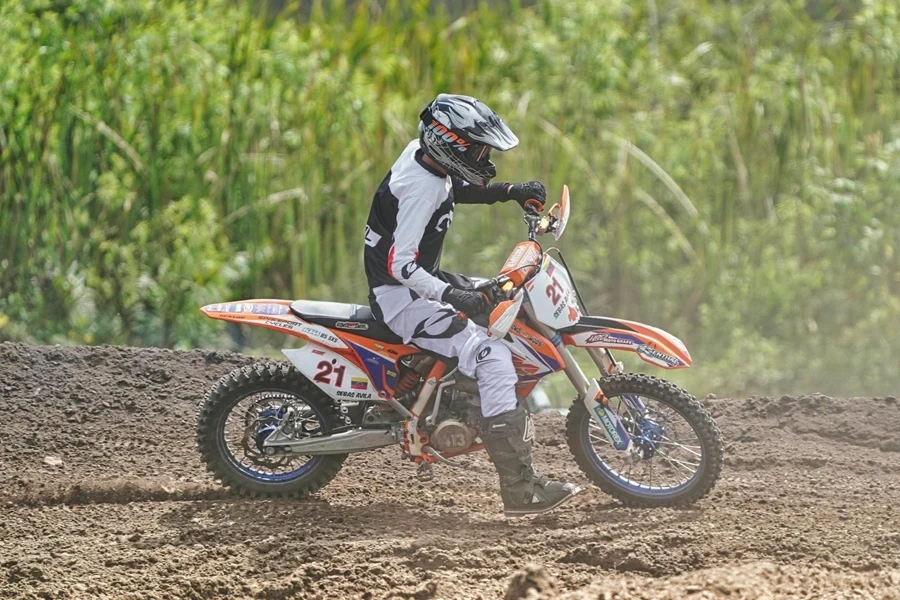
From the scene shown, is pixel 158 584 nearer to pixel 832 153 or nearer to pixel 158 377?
pixel 158 377

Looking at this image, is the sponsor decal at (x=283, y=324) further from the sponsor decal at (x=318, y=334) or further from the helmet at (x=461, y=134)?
the helmet at (x=461, y=134)

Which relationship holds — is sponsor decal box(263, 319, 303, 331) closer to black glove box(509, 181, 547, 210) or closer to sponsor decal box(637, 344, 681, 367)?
black glove box(509, 181, 547, 210)

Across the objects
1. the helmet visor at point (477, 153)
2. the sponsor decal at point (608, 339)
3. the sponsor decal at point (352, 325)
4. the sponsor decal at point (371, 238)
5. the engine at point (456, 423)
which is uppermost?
the helmet visor at point (477, 153)

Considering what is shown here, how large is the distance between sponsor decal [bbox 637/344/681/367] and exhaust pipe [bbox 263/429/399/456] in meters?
1.25

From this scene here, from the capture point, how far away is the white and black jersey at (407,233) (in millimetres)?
5336

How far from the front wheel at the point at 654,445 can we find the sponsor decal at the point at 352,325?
1076 millimetres

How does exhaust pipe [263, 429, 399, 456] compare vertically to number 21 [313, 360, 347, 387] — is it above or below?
below

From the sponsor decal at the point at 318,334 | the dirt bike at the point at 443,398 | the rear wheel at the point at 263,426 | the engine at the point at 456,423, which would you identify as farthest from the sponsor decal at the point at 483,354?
the rear wheel at the point at 263,426

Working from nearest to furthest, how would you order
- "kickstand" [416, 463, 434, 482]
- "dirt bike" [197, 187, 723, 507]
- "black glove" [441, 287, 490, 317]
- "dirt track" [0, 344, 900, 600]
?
"dirt track" [0, 344, 900, 600], "black glove" [441, 287, 490, 317], "dirt bike" [197, 187, 723, 507], "kickstand" [416, 463, 434, 482]

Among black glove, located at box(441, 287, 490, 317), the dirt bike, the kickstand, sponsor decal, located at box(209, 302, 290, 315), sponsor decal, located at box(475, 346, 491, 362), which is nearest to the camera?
black glove, located at box(441, 287, 490, 317)

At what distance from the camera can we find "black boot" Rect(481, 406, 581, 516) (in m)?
5.51

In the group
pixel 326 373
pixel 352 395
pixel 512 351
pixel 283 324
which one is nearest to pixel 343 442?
pixel 352 395

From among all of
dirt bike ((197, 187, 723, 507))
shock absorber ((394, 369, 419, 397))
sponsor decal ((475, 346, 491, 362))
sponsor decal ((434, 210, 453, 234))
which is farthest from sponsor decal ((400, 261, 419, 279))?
shock absorber ((394, 369, 419, 397))

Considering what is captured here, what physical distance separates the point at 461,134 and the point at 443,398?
4.15 ft
